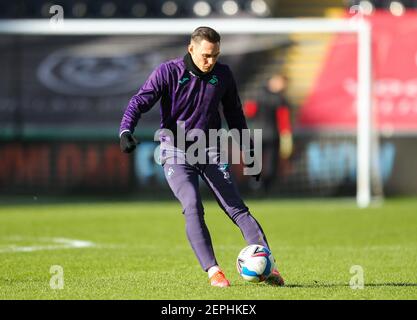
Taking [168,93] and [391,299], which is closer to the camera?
[391,299]

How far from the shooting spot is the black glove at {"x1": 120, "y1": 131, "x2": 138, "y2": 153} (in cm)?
776

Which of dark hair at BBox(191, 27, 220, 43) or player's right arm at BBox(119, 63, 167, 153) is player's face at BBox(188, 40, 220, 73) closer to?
dark hair at BBox(191, 27, 220, 43)

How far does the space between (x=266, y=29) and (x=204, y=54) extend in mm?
12068

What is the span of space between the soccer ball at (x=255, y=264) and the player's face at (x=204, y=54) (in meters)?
1.42

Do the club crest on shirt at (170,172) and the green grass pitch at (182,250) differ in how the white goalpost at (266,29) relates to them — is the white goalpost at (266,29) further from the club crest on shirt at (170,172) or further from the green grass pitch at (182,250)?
the club crest on shirt at (170,172)

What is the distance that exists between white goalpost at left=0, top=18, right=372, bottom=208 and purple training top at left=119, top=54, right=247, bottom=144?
A: 1104cm

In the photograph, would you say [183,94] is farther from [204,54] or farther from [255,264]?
[255,264]

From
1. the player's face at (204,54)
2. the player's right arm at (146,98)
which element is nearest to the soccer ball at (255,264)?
the player's right arm at (146,98)

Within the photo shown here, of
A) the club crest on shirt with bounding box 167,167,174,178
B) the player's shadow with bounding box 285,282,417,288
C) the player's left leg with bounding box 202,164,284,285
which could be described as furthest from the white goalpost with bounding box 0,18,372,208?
the club crest on shirt with bounding box 167,167,174,178

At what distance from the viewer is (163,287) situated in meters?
8.05
